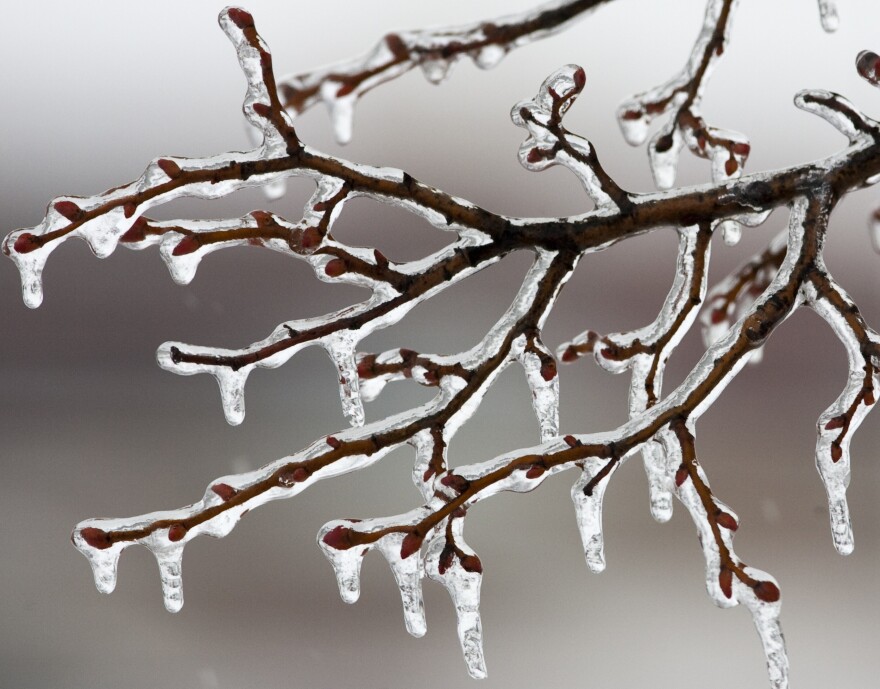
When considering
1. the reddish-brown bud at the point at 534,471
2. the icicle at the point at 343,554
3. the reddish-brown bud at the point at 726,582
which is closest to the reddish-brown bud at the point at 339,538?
the icicle at the point at 343,554

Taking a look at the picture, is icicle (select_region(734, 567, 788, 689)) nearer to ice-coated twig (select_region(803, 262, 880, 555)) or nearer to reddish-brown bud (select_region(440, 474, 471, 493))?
ice-coated twig (select_region(803, 262, 880, 555))

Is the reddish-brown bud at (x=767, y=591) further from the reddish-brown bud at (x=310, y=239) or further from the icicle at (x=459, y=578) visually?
the reddish-brown bud at (x=310, y=239)

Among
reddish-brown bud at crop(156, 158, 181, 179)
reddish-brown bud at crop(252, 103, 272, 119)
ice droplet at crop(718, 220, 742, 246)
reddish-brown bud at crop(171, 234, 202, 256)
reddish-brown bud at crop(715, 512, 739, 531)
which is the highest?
reddish-brown bud at crop(252, 103, 272, 119)

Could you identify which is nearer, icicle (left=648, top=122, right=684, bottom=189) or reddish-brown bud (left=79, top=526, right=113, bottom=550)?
reddish-brown bud (left=79, top=526, right=113, bottom=550)


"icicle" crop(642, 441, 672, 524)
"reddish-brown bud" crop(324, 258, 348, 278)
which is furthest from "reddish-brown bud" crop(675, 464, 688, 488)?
"reddish-brown bud" crop(324, 258, 348, 278)

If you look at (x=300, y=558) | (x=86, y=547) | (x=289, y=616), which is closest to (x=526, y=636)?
(x=289, y=616)

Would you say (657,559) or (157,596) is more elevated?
(157,596)

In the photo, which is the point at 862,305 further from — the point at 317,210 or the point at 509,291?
the point at 317,210
